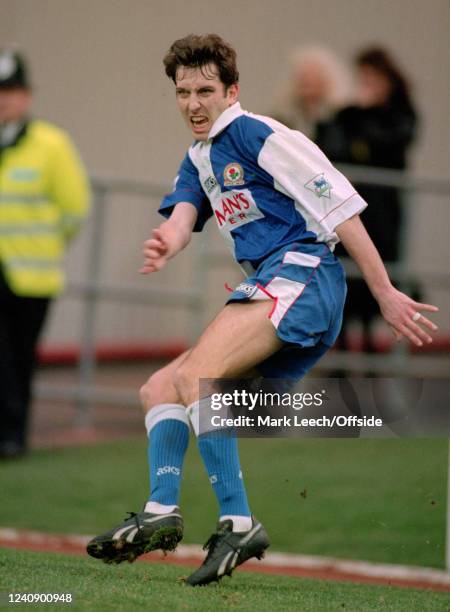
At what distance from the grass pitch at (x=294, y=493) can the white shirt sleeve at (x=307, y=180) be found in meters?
2.52

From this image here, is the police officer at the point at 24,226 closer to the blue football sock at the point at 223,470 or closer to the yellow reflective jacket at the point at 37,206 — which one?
the yellow reflective jacket at the point at 37,206

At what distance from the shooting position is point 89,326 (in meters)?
10.1

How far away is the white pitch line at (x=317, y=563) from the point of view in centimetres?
658

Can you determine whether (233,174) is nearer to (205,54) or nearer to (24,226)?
(205,54)

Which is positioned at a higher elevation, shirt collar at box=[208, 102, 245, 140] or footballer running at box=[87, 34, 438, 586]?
shirt collar at box=[208, 102, 245, 140]

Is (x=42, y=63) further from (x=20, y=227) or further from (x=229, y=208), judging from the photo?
(x=229, y=208)

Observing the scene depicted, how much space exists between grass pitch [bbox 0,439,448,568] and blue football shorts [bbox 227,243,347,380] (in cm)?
226

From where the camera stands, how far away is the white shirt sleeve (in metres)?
4.93

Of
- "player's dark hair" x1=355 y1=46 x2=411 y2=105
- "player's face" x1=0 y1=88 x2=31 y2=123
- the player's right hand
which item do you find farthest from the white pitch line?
"player's dark hair" x1=355 y1=46 x2=411 y2=105

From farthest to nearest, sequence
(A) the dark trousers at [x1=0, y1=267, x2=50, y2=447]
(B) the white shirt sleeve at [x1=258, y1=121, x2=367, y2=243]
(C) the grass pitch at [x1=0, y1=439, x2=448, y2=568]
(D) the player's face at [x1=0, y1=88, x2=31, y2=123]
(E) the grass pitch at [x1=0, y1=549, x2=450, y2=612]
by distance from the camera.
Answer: (A) the dark trousers at [x1=0, y1=267, x2=50, y2=447], (D) the player's face at [x1=0, y1=88, x2=31, y2=123], (C) the grass pitch at [x1=0, y1=439, x2=448, y2=568], (B) the white shirt sleeve at [x1=258, y1=121, x2=367, y2=243], (E) the grass pitch at [x1=0, y1=549, x2=450, y2=612]

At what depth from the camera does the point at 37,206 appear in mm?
8984

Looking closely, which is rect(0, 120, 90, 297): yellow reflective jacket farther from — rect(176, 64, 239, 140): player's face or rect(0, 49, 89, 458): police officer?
rect(176, 64, 239, 140): player's face

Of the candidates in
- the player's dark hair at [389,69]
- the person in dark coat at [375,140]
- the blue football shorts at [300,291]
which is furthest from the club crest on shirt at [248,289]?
the player's dark hair at [389,69]

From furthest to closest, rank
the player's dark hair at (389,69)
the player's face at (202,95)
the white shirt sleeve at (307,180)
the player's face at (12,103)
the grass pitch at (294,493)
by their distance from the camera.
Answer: the player's dark hair at (389,69) → the player's face at (12,103) → the grass pitch at (294,493) → the player's face at (202,95) → the white shirt sleeve at (307,180)
